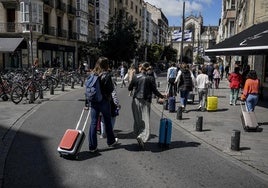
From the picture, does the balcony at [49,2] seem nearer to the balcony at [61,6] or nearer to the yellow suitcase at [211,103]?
the balcony at [61,6]

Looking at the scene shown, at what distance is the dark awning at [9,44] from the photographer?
93.2ft

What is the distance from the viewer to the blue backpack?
6.34 metres

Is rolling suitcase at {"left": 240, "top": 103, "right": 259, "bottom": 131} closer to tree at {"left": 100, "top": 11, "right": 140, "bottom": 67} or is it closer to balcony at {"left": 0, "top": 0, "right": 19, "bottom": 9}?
balcony at {"left": 0, "top": 0, "right": 19, "bottom": 9}

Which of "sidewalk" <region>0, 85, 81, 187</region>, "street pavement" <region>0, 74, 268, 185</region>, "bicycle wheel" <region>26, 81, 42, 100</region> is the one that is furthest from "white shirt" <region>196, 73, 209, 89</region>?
"bicycle wheel" <region>26, 81, 42, 100</region>

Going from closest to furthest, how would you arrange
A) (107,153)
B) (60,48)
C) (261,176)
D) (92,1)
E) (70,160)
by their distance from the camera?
(261,176) → (70,160) → (107,153) → (60,48) → (92,1)

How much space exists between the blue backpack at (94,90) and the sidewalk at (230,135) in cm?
285

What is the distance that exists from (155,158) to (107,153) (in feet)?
3.15

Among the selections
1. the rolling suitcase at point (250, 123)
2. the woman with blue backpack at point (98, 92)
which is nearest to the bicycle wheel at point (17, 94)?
the woman with blue backpack at point (98, 92)

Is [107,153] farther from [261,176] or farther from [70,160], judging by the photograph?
[261,176]

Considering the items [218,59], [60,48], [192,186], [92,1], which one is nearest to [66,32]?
[60,48]

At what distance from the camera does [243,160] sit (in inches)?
257

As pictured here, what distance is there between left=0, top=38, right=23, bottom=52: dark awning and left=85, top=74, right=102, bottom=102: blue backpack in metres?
24.0

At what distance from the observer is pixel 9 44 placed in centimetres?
2936

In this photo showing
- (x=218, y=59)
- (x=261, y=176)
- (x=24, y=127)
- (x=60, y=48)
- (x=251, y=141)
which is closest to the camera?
(x=261, y=176)
